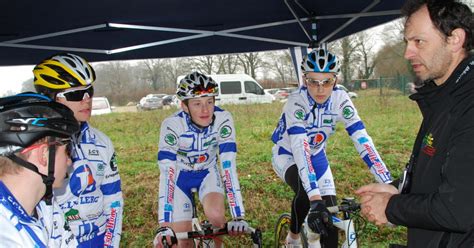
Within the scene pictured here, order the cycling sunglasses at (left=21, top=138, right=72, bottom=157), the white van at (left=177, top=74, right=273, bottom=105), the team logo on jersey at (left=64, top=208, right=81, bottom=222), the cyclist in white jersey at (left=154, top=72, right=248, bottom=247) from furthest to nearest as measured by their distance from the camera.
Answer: the white van at (left=177, top=74, right=273, bottom=105), the cyclist in white jersey at (left=154, top=72, right=248, bottom=247), the team logo on jersey at (left=64, top=208, right=81, bottom=222), the cycling sunglasses at (left=21, top=138, right=72, bottom=157)

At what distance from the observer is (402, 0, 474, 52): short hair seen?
1.87 m

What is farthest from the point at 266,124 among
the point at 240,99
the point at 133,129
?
the point at 240,99

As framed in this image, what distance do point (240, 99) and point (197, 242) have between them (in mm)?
19405

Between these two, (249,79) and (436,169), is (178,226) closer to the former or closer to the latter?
→ (436,169)

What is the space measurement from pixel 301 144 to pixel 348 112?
74cm

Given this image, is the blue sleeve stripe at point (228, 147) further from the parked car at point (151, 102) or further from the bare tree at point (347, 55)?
the bare tree at point (347, 55)

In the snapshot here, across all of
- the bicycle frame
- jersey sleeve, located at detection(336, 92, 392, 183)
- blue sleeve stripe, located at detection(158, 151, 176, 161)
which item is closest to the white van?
jersey sleeve, located at detection(336, 92, 392, 183)

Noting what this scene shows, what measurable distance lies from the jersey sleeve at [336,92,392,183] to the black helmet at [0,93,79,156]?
282cm

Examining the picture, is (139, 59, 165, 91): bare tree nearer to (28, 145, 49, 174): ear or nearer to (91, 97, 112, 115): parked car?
(91, 97, 112, 115): parked car

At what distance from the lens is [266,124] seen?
1547cm

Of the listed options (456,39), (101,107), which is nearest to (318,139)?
(456,39)

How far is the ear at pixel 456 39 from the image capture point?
1.87 metres

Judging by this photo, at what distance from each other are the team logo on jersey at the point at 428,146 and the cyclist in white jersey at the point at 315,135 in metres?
1.78

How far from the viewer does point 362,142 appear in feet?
13.4
